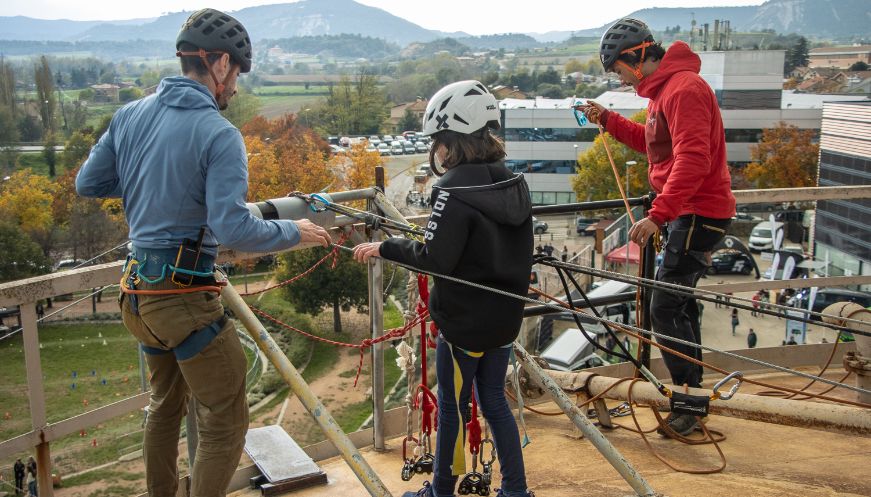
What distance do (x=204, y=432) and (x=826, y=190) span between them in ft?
14.8

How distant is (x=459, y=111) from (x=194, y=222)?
115 cm

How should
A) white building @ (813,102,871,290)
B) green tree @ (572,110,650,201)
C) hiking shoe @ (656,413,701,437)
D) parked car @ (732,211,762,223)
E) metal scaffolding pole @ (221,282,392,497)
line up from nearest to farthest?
metal scaffolding pole @ (221,282,392,497), hiking shoe @ (656,413,701,437), white building @ (813,102,871,290), parked car @ (732,211,762,223), green tree @ (572,110,650,201)

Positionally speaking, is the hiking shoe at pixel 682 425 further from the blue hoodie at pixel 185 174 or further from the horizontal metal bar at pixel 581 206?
the blue hoodie at pixel 185 174

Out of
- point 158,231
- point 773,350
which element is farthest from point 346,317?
point 158,231

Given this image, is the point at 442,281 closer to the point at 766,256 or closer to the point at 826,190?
the point at 826,190

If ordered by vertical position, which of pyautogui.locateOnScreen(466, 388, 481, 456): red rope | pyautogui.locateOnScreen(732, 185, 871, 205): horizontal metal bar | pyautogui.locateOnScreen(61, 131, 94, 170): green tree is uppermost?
pyautogui.locateOnScreen(732, 185, 871, 205): horizontal metal bar

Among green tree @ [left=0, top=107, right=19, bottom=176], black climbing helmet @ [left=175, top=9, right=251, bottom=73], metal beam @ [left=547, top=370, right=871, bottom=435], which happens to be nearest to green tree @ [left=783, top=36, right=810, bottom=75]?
green tree @ [left=0, top=107, right=19, bottom=176]

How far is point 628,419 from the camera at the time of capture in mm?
5160

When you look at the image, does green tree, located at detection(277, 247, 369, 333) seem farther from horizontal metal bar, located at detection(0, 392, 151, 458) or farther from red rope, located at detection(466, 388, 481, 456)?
horizontal metal bar, located at detection(0, 392, 151, 458)

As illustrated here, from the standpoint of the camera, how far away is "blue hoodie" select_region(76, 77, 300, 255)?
2.90 meters

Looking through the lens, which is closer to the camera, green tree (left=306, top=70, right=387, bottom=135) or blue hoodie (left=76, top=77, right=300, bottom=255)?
blue hoodie (left=76, top=77, right=300, bottom=255)

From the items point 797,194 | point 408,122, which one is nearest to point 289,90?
point 408,122

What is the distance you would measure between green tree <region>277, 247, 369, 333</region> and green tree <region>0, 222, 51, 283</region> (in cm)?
1607

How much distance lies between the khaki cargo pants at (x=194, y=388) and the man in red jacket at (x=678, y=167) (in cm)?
227
